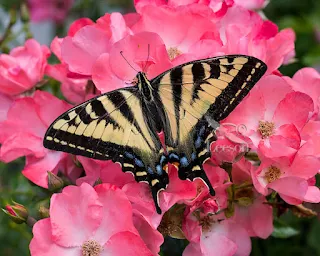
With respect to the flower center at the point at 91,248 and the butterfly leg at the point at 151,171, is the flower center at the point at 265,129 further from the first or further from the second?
the flower center at the point at 91,248

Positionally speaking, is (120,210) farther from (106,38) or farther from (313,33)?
(313,33)

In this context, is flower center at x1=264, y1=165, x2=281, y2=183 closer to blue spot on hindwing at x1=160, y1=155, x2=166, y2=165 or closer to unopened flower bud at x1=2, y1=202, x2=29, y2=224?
blue spot on hindwing at x1=160, y1=155, x2=166, y2=165

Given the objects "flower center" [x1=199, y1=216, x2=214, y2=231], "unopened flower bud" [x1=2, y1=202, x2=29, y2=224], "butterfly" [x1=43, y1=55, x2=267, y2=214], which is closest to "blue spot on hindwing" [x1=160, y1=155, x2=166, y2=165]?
"butterfly" [x1=43, y1=55, x2=267, y2=214]

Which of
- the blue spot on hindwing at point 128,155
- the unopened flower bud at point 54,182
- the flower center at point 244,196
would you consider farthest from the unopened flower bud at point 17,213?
the flower center at point 244,196

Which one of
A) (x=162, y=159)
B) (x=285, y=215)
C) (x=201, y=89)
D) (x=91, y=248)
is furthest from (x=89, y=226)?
(x=285, y=215)

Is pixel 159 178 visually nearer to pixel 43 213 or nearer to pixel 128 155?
pixel 128 155

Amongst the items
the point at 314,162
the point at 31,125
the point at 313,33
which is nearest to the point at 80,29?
the point at 31,125
